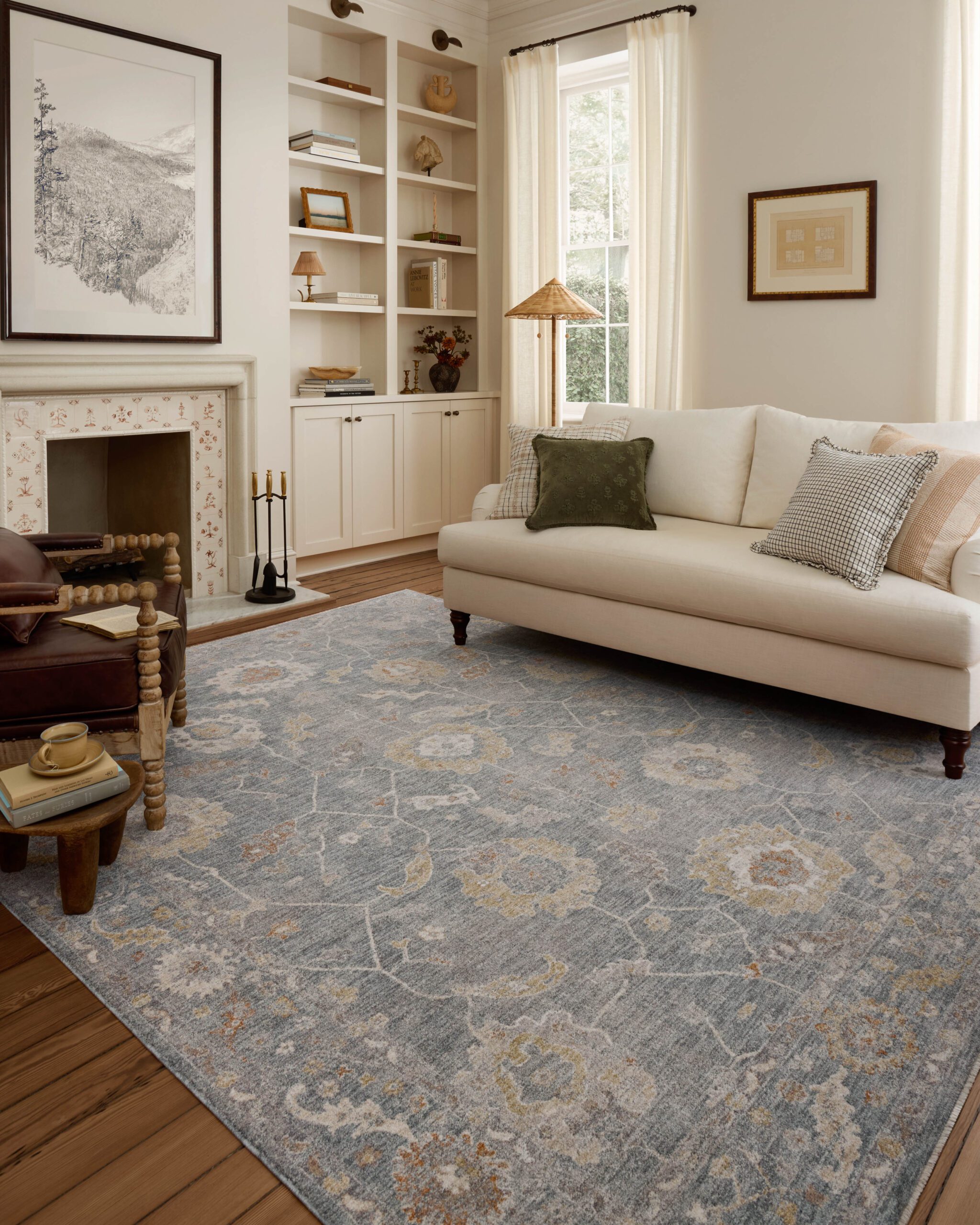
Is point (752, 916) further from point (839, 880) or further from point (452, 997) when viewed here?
point (452, 997)

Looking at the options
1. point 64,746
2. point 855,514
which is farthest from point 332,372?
point 64,746

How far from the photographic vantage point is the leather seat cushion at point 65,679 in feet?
7.49

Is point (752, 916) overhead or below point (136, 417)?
below

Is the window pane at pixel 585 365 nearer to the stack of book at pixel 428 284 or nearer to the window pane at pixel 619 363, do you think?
the window pane at pixel 619 363

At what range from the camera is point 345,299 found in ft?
17.9

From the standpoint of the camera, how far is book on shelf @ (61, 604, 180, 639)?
243 cm

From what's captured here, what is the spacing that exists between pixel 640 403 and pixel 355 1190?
178 inches

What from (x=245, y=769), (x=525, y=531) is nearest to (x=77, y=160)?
(x=525, y=531)

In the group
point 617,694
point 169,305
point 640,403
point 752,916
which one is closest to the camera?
point 752,916

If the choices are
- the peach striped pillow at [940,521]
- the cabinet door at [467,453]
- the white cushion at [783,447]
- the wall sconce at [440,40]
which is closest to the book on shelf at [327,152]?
the wall sconce at [440,40]

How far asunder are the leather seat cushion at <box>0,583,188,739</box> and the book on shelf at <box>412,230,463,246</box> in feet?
13.9

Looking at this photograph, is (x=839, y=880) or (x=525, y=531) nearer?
(x=839, y=880)

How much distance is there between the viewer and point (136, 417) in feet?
14.4

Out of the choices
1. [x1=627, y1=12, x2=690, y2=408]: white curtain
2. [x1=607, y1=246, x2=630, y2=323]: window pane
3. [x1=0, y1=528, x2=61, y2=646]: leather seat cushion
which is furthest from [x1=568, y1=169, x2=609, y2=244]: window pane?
[x1=0, y1=528, x2=61, y2=646]: leather seat cushion
